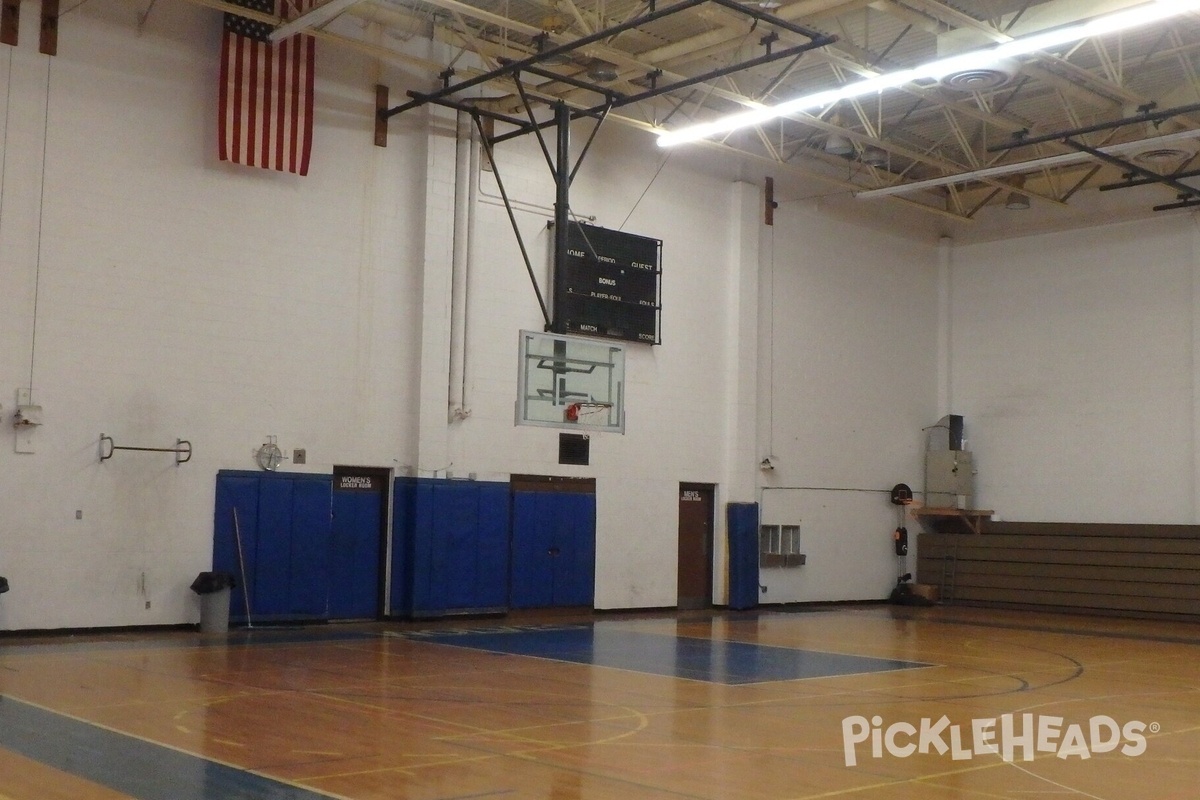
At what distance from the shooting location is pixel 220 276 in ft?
54.9

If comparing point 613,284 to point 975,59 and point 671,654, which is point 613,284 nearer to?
point 975,59

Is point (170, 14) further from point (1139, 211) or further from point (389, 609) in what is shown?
point (1139, 211)

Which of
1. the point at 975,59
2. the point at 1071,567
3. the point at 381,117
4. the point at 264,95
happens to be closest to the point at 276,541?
the point at 264,95

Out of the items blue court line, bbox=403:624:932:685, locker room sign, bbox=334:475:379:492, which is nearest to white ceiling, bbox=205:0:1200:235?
locker room sign, bbox=334:475:379:492

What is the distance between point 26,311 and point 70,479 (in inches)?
84.6

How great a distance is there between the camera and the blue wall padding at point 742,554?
22.3m

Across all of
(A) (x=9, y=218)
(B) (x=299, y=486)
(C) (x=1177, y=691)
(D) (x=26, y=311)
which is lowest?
(C) (x=1177, y=691)

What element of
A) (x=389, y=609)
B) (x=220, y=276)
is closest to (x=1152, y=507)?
(x=389, y=609)

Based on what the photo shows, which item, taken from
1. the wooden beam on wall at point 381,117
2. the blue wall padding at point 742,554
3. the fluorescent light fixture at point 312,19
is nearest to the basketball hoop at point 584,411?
the wooden beam on wall at point 381,117

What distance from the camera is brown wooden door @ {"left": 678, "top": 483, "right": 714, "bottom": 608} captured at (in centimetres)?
2214

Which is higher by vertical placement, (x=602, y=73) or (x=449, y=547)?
(x=602, y=73)

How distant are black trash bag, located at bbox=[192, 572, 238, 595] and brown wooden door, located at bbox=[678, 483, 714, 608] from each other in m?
8.80

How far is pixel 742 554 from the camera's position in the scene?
22.4 metres

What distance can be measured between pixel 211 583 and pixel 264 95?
6678mm
